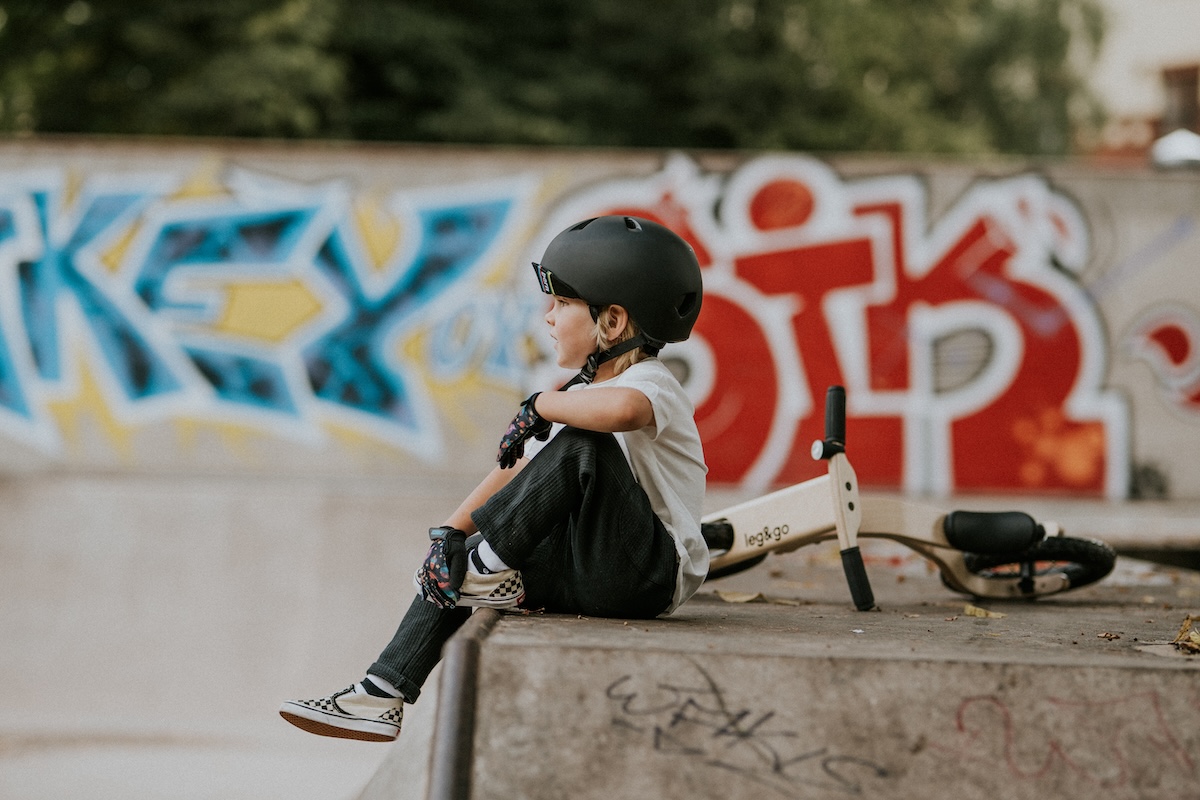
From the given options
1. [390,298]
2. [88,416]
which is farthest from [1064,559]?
[88,416]

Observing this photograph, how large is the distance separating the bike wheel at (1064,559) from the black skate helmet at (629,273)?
1459 millimetres

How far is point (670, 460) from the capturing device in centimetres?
314

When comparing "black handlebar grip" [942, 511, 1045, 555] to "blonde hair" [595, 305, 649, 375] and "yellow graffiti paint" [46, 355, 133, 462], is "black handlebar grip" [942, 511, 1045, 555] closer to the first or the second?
"blonde hair" [595, 305, 649, 375]

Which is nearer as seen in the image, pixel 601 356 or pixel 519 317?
pixel 601 356

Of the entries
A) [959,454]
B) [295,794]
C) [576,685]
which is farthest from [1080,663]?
[959,454]

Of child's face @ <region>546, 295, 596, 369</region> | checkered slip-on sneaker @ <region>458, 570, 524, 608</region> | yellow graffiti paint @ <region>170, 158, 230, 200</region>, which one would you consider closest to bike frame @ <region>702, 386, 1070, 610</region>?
child's face @ <region>546, 295, 596, 369</region>

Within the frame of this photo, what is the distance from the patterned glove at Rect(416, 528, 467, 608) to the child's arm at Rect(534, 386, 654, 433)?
1.22ft

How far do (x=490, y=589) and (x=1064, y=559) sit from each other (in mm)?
2106

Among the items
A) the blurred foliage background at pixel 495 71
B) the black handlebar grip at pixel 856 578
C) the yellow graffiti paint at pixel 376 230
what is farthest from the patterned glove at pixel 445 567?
the blurred foliage background at pixel 495 71

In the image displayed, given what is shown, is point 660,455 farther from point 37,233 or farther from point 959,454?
point 37,233

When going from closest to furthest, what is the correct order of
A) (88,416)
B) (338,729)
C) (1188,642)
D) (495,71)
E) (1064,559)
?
(1188,642) → (338,729) → (1064,559) → (88,416) → (495,71)

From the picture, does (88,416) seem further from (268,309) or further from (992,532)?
(992,532)

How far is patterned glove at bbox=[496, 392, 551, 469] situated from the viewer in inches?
118

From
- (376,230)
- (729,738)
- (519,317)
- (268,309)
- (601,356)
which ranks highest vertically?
(376,230)
